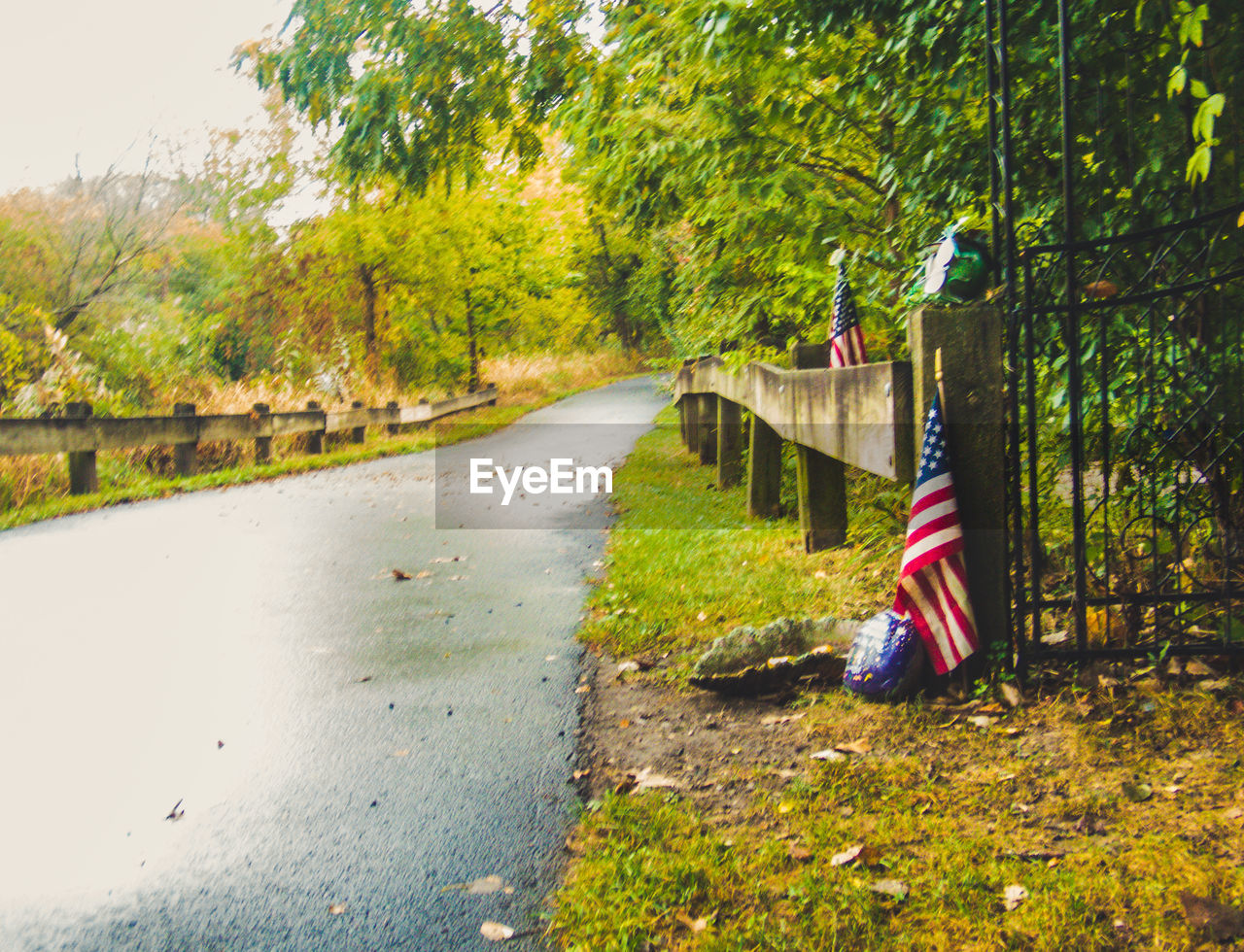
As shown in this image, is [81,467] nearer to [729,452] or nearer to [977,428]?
[729,452]

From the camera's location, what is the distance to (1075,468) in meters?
3.42

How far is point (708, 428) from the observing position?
12.2 m

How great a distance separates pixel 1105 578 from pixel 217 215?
25933 millimetres

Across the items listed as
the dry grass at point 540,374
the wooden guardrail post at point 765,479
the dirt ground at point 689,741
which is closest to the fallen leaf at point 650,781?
the dirt ground at point 689,741

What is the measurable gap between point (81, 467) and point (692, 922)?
10.4 metres

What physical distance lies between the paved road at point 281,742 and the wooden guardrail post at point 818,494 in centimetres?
156

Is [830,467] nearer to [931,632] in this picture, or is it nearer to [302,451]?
[931,632]

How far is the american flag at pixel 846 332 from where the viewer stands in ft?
19.4

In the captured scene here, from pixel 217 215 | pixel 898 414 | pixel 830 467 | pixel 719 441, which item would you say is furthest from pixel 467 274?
pixel 898 414

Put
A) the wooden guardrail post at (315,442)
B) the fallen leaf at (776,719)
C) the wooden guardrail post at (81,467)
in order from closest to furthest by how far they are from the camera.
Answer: the fallen leaf at (776,719) < the wooden guardrail post at (81,467) < the wooden guardrail post at (315,442)

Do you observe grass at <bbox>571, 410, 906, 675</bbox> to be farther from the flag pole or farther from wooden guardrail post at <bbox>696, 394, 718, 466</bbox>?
wooden guardrail post at <bbox>696, 394, 718, 466</bbox>

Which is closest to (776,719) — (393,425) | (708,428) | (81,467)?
(708,428)

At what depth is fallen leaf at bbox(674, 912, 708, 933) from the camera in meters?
2.29

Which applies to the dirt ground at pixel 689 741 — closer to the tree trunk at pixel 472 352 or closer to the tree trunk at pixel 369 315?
the tree trunk at pixel 369 315
